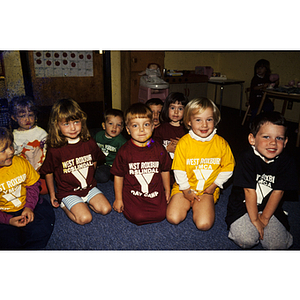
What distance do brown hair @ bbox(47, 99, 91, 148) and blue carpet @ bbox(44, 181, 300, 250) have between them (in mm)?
602

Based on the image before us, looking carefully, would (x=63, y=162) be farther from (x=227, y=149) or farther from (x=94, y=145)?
(x=227, y=149)

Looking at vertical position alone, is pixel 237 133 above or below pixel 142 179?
below

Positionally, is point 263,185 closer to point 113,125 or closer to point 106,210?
point 106,210

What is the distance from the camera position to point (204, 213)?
5.36ft

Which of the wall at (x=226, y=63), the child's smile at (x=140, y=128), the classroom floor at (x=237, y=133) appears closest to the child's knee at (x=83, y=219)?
the child's smile at (x=140, y=128)

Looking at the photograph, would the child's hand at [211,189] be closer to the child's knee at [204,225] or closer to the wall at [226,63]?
the child's knee at [204,225]

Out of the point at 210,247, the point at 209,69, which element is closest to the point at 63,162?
the point at 210,247

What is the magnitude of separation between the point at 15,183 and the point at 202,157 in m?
1.22

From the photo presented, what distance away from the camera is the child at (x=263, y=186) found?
1344 millimetres

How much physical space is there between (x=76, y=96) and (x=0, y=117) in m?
0.56

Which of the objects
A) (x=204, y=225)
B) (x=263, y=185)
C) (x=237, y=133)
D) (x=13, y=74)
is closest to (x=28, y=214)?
(x=13, y=74)

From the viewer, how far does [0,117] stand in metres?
1.50

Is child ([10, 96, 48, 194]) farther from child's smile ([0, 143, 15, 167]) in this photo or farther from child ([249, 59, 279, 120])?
child ([249, 59, 279, 120])

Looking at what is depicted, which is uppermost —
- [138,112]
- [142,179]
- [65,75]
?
[65,75]
